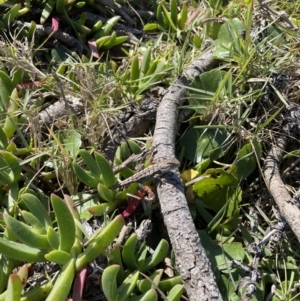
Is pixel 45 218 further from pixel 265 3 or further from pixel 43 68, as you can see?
pixel 265 3

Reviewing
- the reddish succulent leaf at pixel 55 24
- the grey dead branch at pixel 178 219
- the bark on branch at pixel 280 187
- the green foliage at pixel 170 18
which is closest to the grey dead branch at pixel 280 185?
the bark on branch at pixel 280 187

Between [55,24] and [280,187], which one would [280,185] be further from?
[55,24]

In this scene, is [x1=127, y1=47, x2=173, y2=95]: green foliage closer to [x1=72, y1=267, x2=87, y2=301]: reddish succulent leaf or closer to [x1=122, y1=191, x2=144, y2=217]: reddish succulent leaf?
[x1=122, y1=191, x2=144, y2=217]: reddish succulent leaf

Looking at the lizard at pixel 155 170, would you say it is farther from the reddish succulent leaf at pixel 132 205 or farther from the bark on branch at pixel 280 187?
the bark on branch at pixel 280 187

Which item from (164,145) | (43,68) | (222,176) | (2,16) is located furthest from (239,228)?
(2,16)

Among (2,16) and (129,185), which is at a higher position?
(2,16)

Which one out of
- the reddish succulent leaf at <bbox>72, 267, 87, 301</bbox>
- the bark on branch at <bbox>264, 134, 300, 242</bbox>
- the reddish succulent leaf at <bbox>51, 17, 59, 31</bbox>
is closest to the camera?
the reddish succulent leaf at <bbox>72, 267, 87, 301</bbox>

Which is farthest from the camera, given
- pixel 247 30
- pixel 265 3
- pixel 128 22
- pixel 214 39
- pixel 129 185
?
pixel 128 22

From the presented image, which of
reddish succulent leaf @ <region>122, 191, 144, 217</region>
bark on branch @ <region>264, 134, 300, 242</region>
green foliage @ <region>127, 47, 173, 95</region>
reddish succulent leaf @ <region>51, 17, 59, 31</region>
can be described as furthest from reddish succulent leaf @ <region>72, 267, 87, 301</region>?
reddish succulent leaf @ <region>51, 17, 59, 31</region>
